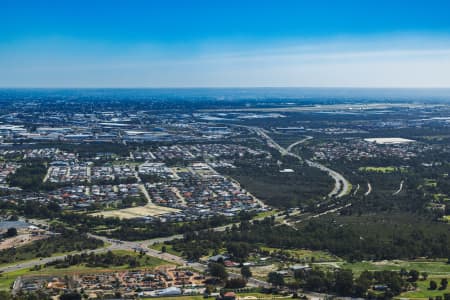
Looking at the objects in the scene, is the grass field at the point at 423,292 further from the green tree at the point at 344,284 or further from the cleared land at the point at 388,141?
the cleared land at the point at 388,141

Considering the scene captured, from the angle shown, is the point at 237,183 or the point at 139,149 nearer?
the point at 237,183

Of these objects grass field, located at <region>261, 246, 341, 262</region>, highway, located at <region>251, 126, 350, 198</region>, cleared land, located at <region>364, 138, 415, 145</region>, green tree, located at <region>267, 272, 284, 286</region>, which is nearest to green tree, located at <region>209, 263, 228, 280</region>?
green tree, located at <region>267, 272, 284, 286</region>

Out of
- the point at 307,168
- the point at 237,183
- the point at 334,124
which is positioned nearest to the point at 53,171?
the point at 237,183

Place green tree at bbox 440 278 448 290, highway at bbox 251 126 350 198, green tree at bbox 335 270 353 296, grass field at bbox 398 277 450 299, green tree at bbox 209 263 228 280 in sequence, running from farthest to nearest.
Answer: highway at bbox 251 126 350 198 → green tree at bbox 209 263 228 280 → green tree at bbox 440 278 448 290 → green tree at bbox 335 270 353 296 → grass field at bbox 398 277 450 299

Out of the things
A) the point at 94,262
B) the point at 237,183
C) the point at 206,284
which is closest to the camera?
the point at 206,284

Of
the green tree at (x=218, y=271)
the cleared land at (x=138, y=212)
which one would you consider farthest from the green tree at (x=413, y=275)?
the cleared land at (x=138, y=212)

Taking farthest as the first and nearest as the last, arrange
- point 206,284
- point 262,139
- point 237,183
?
point 262,139 < point 237,183 < point 206,284

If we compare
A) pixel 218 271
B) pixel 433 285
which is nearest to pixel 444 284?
pixel 433 285

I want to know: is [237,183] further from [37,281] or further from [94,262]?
[37,281]

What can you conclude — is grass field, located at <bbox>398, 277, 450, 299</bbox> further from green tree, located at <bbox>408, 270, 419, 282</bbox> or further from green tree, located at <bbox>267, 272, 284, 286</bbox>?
green tree, located at <bbox>267, 272, 284, 286</bbox>
